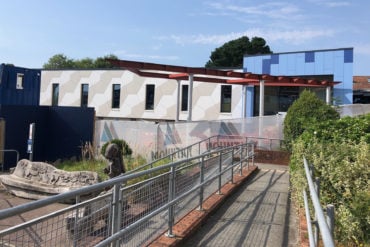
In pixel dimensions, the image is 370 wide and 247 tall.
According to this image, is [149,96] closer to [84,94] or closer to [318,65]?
[84,94]

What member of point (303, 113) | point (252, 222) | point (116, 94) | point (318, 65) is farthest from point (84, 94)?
point (252, 222)

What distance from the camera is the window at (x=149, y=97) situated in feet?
120

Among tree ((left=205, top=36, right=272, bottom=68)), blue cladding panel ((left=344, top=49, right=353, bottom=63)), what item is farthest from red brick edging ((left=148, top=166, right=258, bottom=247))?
tree ((left=205, top=36, right=272, bottom=68))

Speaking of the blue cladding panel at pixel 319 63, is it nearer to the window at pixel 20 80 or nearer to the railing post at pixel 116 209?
the window at pixel 20 80

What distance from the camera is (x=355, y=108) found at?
2094 cm

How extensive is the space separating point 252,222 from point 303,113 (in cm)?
1136

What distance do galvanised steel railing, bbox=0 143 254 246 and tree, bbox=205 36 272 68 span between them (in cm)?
6423

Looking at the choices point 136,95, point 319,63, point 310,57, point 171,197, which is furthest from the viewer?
point 136,95

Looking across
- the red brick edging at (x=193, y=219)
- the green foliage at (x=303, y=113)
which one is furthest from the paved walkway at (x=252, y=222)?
the green foliage at (x=303, y=113)

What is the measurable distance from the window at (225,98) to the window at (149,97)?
251 inches

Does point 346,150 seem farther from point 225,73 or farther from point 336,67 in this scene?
point 336,67

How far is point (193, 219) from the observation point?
22.0ft

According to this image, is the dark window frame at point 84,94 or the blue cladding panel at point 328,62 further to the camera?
the dark window frame at point 84,94

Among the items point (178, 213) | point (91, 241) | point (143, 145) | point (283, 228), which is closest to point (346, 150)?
point (283, 228)
